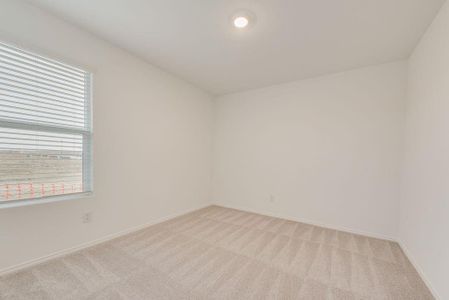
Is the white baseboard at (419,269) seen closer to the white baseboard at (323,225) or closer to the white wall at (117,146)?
the white baseboard at (323,225)

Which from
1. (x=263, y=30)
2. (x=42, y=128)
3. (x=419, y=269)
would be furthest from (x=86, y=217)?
(x=419, y=269)

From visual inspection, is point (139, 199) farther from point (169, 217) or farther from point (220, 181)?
point (220, 181)

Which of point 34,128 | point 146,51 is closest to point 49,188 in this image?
point 34,128

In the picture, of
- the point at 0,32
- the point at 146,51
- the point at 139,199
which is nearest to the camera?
the point at 0,32

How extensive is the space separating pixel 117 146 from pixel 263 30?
220 cm

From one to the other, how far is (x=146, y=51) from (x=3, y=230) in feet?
7.61

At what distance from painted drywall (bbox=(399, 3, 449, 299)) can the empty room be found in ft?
0.07

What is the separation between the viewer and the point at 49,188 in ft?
6.15

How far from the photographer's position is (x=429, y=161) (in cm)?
169

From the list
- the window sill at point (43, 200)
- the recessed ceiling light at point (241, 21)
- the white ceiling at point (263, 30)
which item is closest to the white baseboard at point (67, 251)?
the window sill at point (43, 200)

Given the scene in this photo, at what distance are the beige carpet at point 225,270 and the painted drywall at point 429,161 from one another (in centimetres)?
24

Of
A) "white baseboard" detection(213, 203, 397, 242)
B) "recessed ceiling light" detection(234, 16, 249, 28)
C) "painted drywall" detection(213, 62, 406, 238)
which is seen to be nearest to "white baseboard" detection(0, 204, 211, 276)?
"white baseboard" detection(213, 203, 397, 242)

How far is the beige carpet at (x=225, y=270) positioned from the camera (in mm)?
1479

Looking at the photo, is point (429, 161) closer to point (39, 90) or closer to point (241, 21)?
point (241, 21)
